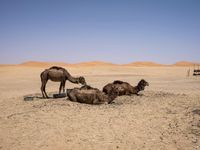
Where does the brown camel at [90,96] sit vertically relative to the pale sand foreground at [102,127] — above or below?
above

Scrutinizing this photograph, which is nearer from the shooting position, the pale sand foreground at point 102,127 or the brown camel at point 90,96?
the pale sand foreground at point 102,127

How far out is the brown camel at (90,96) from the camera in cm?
1281

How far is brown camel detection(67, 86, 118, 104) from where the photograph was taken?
504 inches

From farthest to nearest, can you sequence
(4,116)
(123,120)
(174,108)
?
1. (174,108)
2. (4,116)
3. (123,120)

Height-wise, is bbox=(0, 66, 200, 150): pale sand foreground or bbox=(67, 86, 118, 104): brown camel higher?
bbox=(67, 86, 118, 104): brown camel

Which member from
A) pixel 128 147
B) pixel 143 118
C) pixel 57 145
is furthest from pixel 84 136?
pixel 143 118

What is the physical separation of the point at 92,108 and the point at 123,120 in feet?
7.78

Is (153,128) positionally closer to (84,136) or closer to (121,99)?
(84,136)

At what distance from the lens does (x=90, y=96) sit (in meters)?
12.8

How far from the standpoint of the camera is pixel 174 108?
11.6 meters

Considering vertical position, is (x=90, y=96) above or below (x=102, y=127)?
above

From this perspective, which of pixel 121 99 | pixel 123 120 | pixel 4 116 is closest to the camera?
pixel 123 120

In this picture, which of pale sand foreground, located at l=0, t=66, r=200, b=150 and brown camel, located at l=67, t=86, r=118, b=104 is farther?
brown camel, located at l=67, t=86, r=118, b=104

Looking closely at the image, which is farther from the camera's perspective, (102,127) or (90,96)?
(90,96)
